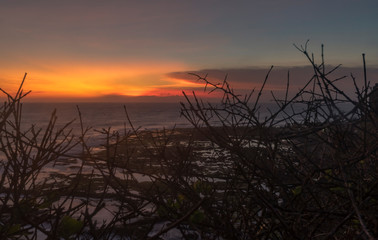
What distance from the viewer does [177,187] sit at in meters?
1.57

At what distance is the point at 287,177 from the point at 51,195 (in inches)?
51.5

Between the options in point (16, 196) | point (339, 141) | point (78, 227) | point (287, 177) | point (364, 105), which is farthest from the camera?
point (287, 177)

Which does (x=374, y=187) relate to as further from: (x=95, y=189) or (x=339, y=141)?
(x=95, y=189)

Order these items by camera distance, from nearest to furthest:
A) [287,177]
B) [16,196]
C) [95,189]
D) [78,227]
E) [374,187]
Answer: [16,196], [374,187], [78,227], [287,177], [95,189]

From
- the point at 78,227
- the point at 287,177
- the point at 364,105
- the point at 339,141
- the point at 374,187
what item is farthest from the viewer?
the point at 287,177

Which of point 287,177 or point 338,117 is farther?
point 287,177

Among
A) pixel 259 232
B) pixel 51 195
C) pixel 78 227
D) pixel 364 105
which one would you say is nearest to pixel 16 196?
pixel 78 227

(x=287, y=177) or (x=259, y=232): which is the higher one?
(x=287, y=177)

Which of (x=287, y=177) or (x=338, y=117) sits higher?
(x=338, y=117)

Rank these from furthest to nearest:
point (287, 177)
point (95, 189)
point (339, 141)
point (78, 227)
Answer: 1. point (95, 189)
2. point (287, 177)
3. point (339, 141)
4. point (78, 227)

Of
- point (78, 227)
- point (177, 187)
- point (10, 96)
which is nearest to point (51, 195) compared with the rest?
point (78, 227)

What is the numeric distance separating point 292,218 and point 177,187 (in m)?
0.56

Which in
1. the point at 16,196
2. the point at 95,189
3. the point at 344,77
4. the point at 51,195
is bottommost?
the point at 95,189

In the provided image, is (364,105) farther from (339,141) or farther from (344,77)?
(344,77)
